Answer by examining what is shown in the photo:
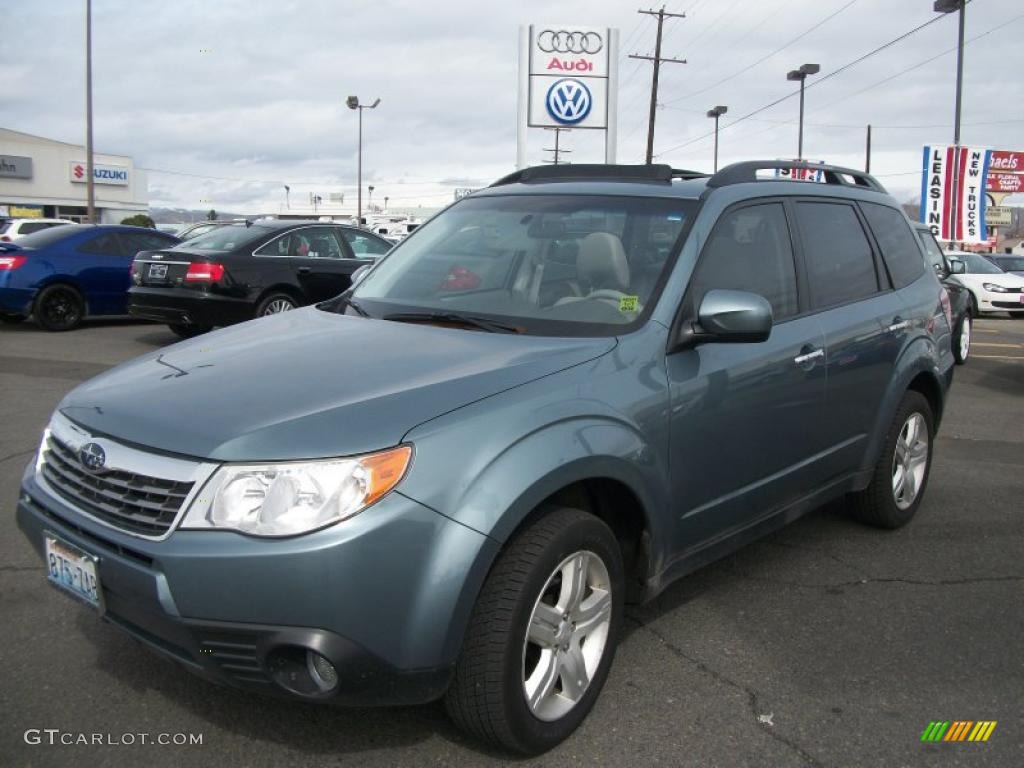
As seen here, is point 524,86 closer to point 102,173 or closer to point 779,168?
point 779,168

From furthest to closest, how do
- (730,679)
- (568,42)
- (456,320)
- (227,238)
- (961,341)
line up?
(568,42)
(961,341)
(227,238)
(456,320)
(730,679)

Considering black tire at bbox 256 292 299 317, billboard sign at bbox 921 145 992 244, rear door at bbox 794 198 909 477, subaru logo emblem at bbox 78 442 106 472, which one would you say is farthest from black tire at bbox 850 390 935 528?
billboard sign at bbox 921 145 992 244

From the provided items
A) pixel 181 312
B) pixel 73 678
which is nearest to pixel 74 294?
pixel 181 312

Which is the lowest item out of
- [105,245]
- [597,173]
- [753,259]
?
[753,259]

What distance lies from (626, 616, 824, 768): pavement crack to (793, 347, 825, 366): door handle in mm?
1264

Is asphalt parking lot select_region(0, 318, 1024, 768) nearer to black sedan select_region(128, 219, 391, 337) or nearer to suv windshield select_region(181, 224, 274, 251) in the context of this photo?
black sedan select_region(128, 219, 391, 337)

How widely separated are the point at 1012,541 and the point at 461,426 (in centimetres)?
370

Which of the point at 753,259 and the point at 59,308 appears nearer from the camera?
the point at 753,259

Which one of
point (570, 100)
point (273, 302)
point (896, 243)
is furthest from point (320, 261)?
point (570, 100)

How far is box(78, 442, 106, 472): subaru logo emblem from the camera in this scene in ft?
8.25

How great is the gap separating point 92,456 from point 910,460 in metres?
4.09

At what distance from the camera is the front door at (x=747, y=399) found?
315 centimetres

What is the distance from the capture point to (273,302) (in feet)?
34.2

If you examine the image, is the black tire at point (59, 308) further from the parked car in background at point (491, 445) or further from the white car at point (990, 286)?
the white car at point (990, 286)
